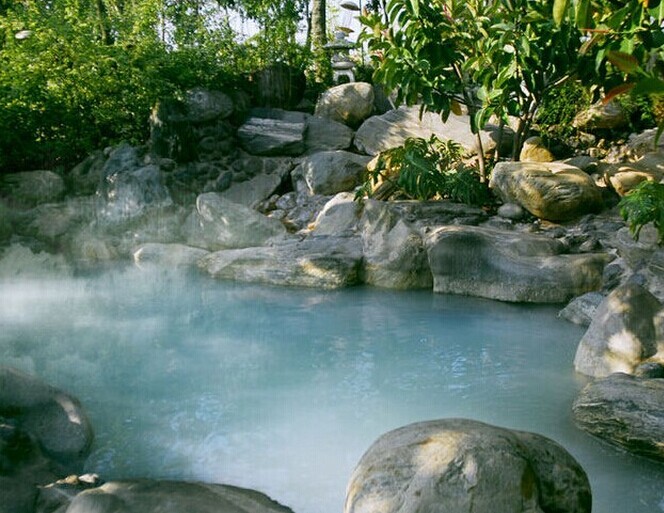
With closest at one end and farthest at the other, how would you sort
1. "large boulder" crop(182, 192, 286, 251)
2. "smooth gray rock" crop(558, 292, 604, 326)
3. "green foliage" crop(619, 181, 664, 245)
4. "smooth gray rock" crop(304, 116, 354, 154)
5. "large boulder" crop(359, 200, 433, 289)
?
"green foliage" crop(619, 181, 664, 245) → "smooth gray rock" crop(558, 292, 604, 326) → "large boulder" crop(359, 200, 433, 289) → "large boulder" crop(182, 192, 286, 251) → "smooth gray rock" crop(304, 116, 354, 154)

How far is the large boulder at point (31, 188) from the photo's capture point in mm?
10930

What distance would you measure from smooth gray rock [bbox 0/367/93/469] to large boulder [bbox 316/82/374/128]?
9827 millimetres

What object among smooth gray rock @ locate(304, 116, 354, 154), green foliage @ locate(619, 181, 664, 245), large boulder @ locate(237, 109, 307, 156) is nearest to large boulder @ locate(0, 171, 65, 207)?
large boulder @ locate(237, 109, 307, 156)

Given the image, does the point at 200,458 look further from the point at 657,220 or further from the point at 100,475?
the point at 657,220

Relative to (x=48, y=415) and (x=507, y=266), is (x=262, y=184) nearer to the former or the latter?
(x=507, y=266)

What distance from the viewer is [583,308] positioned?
5980 mm

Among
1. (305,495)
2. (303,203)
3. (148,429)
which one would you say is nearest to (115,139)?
(303,203)

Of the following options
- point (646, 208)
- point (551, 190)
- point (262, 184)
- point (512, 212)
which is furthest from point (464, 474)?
point (262, 184)

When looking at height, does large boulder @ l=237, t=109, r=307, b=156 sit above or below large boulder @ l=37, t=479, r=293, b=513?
above

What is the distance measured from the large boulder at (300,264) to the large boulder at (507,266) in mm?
1053

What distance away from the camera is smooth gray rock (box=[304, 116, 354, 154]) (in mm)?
12359

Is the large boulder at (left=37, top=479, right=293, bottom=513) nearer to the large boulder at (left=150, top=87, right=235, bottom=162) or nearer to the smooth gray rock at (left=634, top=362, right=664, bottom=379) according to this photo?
the smooth gray rock at (left=634, top=362, right=664, bottom=379)

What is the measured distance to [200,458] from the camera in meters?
3.47

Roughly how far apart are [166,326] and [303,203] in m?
5.17
